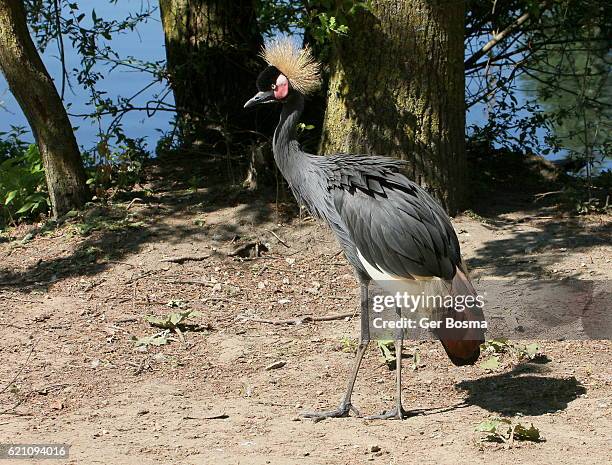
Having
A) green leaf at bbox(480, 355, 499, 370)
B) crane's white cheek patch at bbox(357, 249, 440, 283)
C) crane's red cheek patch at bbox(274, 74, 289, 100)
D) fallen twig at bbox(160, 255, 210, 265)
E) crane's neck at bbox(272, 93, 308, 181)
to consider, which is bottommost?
green leaf at bbox(480, 355, 499, 370)

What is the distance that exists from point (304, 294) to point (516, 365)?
212 cm

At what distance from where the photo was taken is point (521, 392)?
582 centimetres

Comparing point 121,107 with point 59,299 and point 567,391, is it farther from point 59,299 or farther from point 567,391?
point 567,391

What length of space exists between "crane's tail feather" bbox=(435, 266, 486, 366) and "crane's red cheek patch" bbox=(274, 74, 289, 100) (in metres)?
1.78

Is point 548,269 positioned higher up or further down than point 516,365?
higher up

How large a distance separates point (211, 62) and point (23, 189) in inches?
98.0

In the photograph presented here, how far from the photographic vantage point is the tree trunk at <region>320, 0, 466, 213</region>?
8.29m

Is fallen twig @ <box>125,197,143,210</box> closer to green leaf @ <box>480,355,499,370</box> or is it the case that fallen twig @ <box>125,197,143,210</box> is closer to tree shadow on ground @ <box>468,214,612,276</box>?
tree shadow on ground @ <box>468,214,612,276</box>

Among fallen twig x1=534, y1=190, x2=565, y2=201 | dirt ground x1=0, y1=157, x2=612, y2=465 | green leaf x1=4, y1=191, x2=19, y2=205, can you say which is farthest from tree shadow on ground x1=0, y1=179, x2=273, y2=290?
fallen twig x1=534, y1=190, x2=565, y2=201

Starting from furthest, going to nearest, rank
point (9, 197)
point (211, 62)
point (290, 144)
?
point (211, 62) → point (9, 197) → point (290, 144)

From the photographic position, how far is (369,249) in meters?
5.62

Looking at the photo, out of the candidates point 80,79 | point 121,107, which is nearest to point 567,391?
point 121,107

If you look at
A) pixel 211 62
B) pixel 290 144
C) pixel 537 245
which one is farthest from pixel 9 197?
pixel 537 245

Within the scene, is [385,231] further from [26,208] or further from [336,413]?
[26,208]
